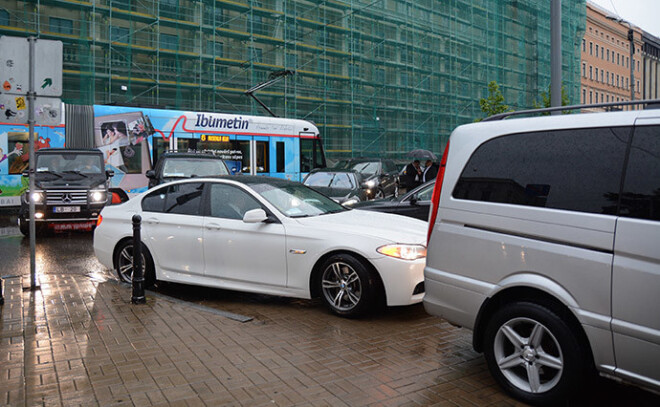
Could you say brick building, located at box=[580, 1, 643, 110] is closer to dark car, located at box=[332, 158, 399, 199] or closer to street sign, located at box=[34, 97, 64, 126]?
dark car, located at box=[332, 158, 399, 199]

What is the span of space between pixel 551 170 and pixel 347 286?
102 inches

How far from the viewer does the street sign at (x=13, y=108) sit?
6.88 metres

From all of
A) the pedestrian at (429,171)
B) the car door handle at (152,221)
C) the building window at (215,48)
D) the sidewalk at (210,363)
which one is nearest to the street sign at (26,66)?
the car door handle at (152,221)

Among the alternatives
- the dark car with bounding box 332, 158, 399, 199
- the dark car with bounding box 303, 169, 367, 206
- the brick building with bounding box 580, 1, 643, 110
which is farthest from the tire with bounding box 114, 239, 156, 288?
the brick building with bounding box 580, 1, 643, 110

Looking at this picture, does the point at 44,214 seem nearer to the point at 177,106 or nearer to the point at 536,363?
the point at 536,363

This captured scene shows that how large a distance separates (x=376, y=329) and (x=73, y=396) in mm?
2661

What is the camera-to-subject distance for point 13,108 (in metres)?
6.95

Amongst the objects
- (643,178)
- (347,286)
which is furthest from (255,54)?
(643,178)

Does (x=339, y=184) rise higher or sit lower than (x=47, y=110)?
lower

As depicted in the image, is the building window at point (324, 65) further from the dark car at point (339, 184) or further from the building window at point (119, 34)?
the dark car at point (339, 184)

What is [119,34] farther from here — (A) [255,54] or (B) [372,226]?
(B) [372,226]

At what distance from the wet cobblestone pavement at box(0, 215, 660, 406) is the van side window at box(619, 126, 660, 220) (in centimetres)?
137

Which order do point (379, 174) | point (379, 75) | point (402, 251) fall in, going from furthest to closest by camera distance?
point (379, 75)
point (379, 174)
point (402, 251)

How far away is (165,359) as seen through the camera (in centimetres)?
456
